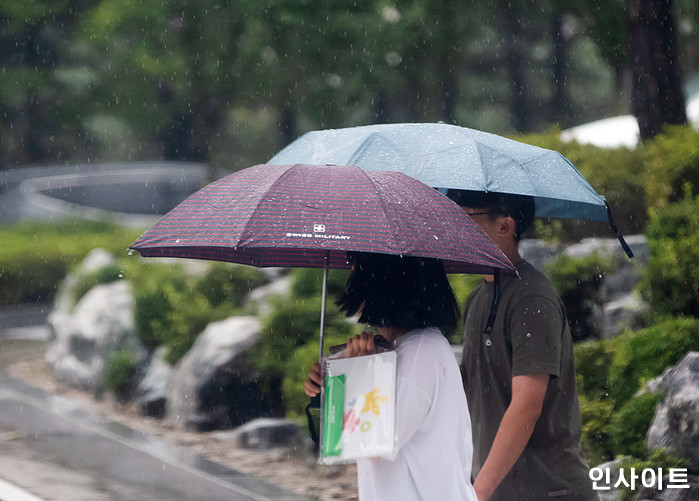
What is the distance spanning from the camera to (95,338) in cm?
1100

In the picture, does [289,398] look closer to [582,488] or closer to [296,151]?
[296,151]

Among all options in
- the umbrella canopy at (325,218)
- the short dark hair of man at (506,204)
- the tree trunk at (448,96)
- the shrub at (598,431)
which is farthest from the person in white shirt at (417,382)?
the tree trunk at (448,96)

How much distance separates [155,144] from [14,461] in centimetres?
3798

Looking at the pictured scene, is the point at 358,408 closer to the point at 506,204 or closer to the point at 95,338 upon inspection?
the point at 506,204

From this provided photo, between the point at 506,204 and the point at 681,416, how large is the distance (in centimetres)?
218

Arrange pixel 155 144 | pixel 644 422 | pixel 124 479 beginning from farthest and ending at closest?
pixel 155 144
pixel 124 479
pixel 644 422

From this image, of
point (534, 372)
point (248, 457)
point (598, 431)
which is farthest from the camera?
point (248, 457)

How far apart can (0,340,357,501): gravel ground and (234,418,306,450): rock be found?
0.07 metres

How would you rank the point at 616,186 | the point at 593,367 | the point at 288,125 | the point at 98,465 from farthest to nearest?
the point at 288,125 < the point at 616,186 < the point at 98,465 < the point at 593,367

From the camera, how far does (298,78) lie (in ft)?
63.0

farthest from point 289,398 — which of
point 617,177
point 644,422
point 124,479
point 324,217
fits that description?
point 324,217

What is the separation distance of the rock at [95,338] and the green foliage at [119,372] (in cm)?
10

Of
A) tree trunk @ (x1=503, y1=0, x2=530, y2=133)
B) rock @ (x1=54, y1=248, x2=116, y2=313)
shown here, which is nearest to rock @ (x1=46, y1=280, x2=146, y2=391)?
rock @ (x1=54, y1=248, x2=116, y2=313)

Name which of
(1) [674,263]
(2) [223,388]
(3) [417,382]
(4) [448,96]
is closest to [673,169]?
(1) [674,263]
